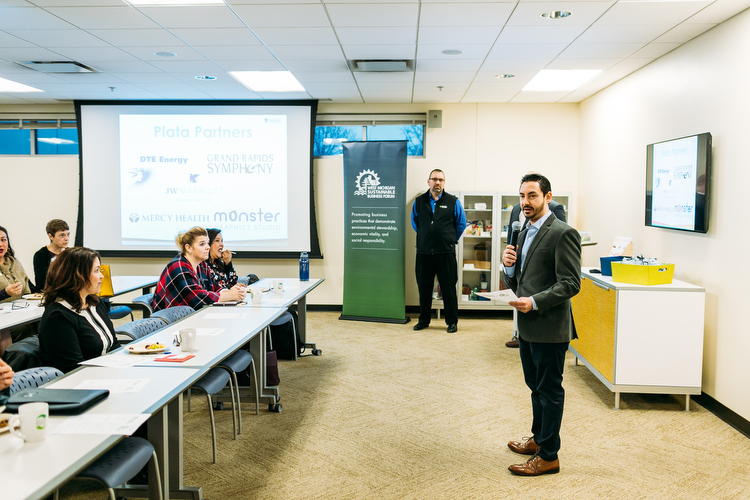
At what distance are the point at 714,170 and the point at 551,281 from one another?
215 cm

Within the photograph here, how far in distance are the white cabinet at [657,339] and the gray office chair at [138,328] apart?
322 cm

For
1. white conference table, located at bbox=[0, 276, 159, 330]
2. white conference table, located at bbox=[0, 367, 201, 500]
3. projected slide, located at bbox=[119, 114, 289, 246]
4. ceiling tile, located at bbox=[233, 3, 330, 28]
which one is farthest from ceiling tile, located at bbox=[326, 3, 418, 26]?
projected slide, located at bbox=[119, 114, 289, 246]

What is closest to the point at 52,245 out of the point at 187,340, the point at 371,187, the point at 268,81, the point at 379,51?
the point at 268,81

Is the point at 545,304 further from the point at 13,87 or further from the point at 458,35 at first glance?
the point at 13,87

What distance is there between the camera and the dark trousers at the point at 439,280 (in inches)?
263

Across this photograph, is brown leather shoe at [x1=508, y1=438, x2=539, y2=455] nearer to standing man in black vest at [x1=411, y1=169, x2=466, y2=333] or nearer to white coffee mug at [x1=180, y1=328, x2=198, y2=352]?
white coffee mug at [x1=180, y1=328, x2=198, y2=352]

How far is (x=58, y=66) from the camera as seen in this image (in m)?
5.58

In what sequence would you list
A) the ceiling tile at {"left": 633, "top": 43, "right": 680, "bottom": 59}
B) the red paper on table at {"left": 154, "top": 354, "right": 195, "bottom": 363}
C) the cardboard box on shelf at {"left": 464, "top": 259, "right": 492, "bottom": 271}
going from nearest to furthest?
the red paper on table at {"left": 154, "top": 354, "right": 195, "bottom": 363}
the ceiling tile at {"left": 633, "top": 43, "right": 680, "bottom": 59}
the cardboard box on shelf at {"left": 464, "top": 259, "right": 492, "bottom": 271}

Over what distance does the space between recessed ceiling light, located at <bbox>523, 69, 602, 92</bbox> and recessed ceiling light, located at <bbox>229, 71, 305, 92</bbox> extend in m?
2.73

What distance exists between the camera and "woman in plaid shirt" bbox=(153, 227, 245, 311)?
4086mm

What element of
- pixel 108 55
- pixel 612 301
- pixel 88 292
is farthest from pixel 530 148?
pixel 88 292

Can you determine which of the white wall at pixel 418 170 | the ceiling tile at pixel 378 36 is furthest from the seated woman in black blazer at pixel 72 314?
the white wall at pixel 418 170

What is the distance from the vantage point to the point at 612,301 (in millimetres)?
4145

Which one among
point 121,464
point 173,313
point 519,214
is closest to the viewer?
point 121,464
